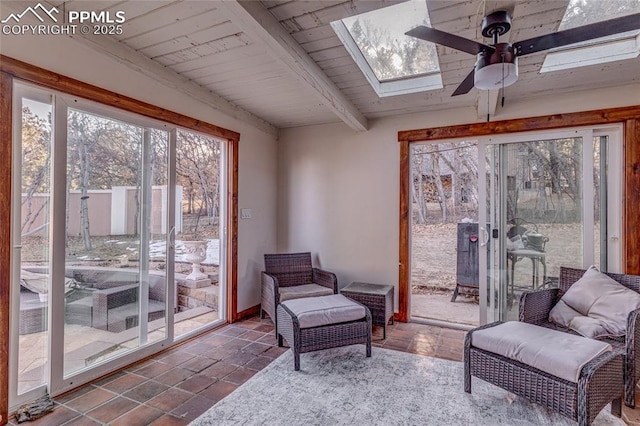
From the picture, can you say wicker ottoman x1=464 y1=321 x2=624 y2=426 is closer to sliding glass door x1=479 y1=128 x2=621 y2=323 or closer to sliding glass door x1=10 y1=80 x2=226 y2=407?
sliding glass door x1=479 y1=128 x2=621 y2=323

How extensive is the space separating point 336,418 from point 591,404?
1417 mm

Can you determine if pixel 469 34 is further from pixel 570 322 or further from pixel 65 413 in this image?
pixel 65 413

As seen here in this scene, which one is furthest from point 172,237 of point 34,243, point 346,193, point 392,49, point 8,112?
point 392,49

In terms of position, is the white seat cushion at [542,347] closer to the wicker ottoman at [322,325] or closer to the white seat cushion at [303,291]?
the wicker ottoman at [322,325]

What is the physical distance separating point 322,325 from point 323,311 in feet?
0.37

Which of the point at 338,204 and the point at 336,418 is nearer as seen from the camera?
the point at 336,418

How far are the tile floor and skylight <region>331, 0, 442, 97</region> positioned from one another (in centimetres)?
254

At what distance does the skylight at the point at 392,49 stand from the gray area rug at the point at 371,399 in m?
2.55

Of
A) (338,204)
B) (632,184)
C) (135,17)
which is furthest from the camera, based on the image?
(338,204)

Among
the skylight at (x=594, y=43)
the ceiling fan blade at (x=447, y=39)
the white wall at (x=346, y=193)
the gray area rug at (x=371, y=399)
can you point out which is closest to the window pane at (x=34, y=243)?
the gray area rug at (x=371, y=399)

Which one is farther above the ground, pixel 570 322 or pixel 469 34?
pixel 469 34

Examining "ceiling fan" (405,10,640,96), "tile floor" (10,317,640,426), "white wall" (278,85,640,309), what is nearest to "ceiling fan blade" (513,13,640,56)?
"ceiling fan" (405,10,640,96)

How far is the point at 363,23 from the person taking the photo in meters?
2.33

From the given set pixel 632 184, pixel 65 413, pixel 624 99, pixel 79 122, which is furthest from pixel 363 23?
pixel 65 413
